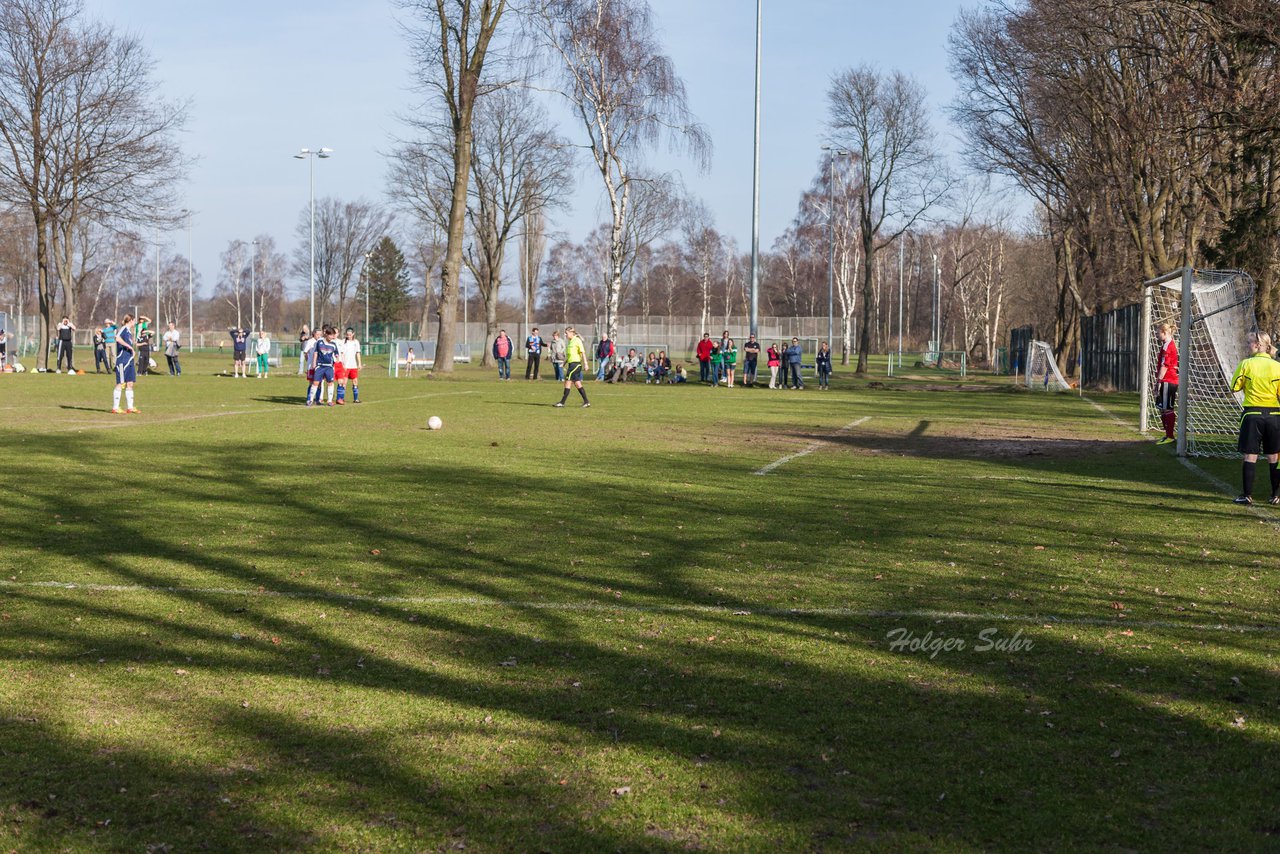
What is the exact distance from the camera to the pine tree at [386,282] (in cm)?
10750

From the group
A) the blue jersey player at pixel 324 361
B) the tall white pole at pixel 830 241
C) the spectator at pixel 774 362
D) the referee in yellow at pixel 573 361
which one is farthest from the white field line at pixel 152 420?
the tall white pole at pixel 830 241

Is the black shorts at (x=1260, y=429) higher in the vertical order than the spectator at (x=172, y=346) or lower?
lower

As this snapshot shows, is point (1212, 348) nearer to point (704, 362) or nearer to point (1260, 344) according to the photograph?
point (1260, 344)

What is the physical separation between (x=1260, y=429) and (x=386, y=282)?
332 ft

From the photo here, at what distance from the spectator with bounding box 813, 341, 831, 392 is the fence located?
8.81m

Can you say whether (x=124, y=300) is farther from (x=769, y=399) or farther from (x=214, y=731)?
(x=214, y=731)

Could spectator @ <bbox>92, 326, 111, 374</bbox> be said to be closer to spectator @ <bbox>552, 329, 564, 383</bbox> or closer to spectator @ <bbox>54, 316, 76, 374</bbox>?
spectator @ <bbox>54, 316, 76, 374</bbox>

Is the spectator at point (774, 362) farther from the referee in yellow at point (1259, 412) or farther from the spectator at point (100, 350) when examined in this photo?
the referee in yellow at point (1259, 412)

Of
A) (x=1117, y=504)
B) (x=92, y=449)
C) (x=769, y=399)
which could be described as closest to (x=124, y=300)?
(x=769, y=399)

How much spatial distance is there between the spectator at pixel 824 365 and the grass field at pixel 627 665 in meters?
27.6

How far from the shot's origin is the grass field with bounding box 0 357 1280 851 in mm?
4098

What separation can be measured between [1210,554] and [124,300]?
5543 inches

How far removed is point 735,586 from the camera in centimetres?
791

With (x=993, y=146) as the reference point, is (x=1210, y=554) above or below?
below
